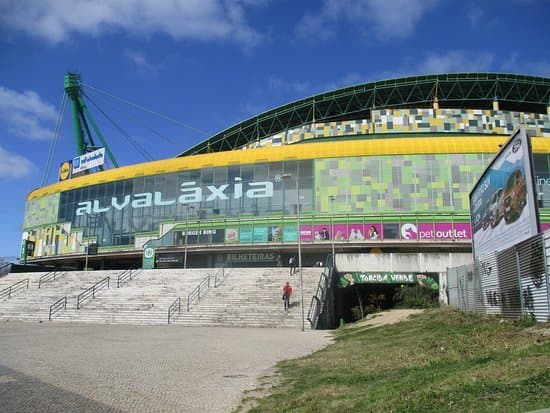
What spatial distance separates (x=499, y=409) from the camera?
4.70 m

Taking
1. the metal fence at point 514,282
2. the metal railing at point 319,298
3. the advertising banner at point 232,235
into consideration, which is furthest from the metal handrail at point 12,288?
the metal fence at point 514,282

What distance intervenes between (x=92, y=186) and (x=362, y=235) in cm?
3184

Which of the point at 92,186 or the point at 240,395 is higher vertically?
the point at 92,186

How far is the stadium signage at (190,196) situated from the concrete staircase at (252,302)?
1361 cm

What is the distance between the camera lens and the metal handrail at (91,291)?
1262 inches

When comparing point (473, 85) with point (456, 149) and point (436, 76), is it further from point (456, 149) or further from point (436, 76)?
point (456, 149)

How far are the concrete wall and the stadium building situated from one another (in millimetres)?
160

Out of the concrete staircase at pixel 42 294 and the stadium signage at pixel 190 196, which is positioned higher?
the stadium signage at pixel 190 196

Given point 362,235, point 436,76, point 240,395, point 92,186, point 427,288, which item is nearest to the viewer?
point 240,395

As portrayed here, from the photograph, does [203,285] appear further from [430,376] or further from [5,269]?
[430,376]

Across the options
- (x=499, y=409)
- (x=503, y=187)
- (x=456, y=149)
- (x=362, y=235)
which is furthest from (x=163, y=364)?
(x=456, y=149)

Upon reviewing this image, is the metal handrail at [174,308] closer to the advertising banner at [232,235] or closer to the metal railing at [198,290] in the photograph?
the metal railing at [198,290]

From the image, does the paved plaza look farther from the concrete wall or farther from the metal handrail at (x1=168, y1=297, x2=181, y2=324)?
the concrete wall

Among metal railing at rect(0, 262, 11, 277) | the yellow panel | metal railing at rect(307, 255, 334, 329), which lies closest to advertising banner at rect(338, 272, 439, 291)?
metal railing at rect(307, 255, 334, 329)
